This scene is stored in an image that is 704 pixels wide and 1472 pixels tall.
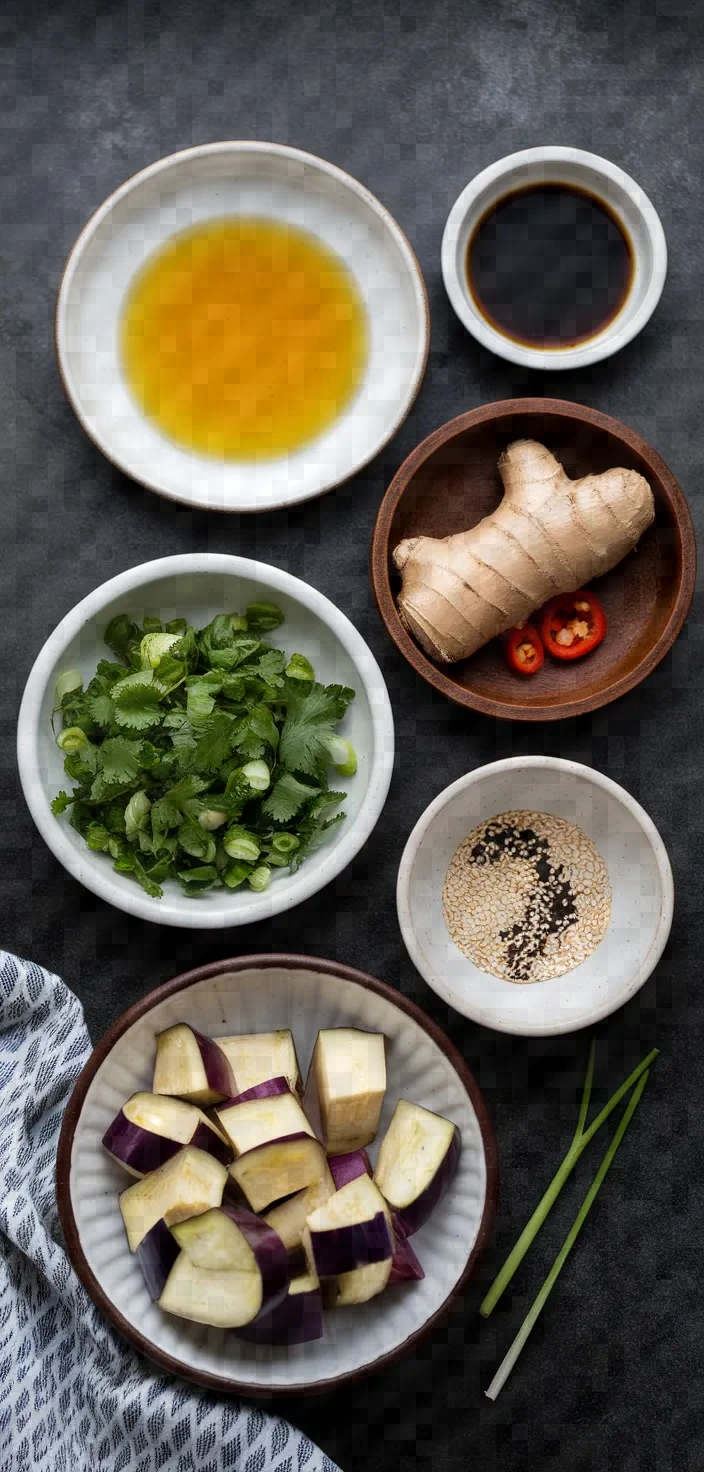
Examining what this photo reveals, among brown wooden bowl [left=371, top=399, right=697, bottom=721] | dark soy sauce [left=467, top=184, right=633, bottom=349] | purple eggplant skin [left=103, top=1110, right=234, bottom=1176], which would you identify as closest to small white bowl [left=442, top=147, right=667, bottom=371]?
dark soy sauce [left=467, top=184, right=633, bottom=349]

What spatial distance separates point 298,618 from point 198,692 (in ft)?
0.89

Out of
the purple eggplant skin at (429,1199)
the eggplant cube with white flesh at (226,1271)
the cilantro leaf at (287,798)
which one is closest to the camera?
the eggplant cube with white flesh at (226,1271)

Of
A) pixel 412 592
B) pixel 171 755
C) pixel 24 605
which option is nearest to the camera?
pixel 171 755

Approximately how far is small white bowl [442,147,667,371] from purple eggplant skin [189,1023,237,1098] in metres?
1.42

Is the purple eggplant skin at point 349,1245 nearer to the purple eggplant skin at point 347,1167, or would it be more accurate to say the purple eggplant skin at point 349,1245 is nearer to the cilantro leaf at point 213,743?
A: the purple eggplant skin at point 347,1167

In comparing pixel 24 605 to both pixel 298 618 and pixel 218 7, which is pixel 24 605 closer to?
pixel 298 618

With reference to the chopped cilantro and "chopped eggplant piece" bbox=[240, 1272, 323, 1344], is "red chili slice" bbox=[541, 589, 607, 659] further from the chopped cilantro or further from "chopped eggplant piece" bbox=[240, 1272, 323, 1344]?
"chopped eggplant piece" bbox=[240, 1272, 323, 1344]

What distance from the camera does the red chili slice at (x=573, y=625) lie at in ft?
7.30

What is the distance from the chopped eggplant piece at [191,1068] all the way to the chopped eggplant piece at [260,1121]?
0.06 m

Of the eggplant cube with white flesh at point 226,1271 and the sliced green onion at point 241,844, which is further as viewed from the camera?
the sliced green onion at point 241,844

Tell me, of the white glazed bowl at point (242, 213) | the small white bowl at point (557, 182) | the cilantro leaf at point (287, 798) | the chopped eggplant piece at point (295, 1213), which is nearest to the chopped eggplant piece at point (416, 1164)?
the chopped eggplant piece at point (295, 1213)

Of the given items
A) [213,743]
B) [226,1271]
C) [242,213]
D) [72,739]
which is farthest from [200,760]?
[242,213]

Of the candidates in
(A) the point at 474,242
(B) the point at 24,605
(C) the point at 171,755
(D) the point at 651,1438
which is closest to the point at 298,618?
(C) the point at 171,755

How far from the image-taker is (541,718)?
82.5 inches
